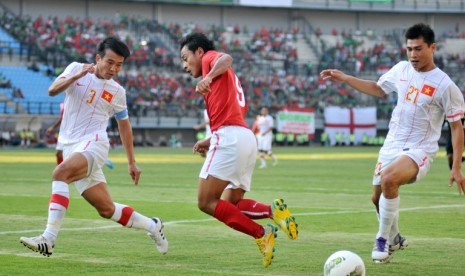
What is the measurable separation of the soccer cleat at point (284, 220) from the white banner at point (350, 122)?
60484mm

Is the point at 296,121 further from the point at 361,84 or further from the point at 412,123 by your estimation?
the point at 412,123

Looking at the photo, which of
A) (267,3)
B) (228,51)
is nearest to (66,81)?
(228,51)

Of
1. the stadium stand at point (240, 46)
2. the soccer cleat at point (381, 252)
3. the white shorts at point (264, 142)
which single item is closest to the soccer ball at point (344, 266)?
the soccer cleat at point (381, 252)

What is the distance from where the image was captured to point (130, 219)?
1164cm

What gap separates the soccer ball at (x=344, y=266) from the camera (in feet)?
28.8

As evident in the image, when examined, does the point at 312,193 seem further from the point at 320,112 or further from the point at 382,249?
the point at 320,112

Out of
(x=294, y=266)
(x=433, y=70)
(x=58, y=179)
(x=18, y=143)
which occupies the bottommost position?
(x=18, y=143)

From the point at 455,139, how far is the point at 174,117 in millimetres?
53081

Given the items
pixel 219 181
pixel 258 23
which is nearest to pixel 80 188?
pixel 219 181

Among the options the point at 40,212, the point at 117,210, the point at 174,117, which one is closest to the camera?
the point at 117,210

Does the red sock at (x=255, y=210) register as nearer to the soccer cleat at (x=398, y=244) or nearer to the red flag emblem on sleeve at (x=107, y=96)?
the soccer cleat at (x=398, y=244)

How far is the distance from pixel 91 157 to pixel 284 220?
95.4 inches

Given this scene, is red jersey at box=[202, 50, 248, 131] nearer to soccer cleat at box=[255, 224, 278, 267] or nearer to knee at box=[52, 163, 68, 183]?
soccer cleat at box=[255, 224, 278, 267]

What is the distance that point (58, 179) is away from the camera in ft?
36.5
